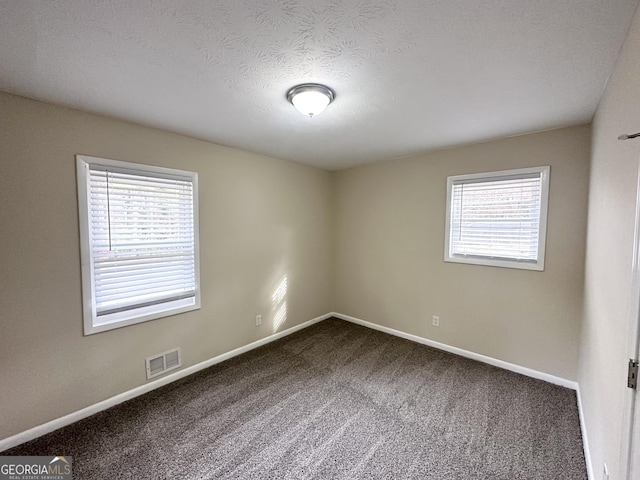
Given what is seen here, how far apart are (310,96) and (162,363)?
2654 mm

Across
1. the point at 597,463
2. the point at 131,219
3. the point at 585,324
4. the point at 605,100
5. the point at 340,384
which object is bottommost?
the point at 340,384

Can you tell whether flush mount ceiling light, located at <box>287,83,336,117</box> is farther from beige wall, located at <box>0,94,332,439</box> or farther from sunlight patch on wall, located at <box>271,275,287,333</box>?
sunlight patch on wall, located at <box>271,275,287,333</box>

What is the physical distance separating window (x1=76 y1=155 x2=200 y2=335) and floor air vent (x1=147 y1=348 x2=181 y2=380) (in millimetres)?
393

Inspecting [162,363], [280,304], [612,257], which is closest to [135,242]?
[162,363]

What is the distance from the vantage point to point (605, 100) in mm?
1685

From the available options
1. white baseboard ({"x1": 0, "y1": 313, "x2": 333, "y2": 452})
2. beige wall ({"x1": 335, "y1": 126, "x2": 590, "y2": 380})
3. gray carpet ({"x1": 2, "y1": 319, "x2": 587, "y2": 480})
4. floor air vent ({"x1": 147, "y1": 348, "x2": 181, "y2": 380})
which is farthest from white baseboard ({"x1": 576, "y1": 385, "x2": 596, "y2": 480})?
floor air vent ({"x1": 147, "y1": 348, "x2": 181, "y2": 380})

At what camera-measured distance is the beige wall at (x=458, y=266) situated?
2420mm

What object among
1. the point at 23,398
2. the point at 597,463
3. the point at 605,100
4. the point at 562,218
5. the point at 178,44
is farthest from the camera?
the point at 562,218

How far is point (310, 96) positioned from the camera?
170 centimetres

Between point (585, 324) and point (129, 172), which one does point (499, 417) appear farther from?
point (129, 172)

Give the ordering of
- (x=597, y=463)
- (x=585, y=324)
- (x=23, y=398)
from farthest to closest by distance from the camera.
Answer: (x=585, y=324)
(x=23, y=398)
(x=597, y=463)

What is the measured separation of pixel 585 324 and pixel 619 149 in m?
1.51

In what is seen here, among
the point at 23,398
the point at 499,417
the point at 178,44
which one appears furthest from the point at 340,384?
the point at 178,44

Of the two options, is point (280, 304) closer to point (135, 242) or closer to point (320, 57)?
point (135, 242)
